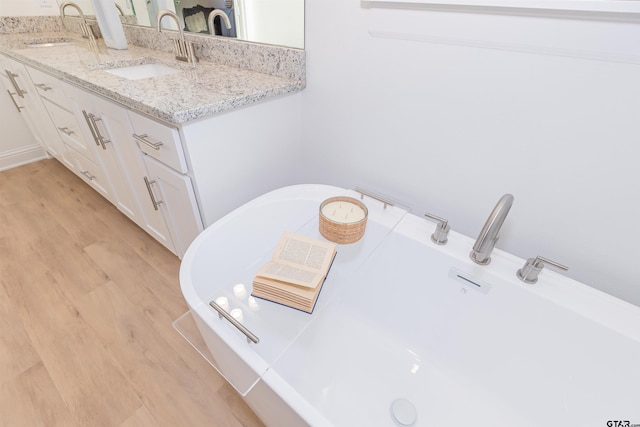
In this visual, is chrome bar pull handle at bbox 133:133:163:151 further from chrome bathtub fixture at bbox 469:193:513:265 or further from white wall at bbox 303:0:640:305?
chrome bathtub fixture at bbox 469:193:513:265

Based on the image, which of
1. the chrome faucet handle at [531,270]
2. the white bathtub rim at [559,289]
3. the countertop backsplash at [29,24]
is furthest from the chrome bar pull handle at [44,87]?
the chrome faucet handle at [531,270]

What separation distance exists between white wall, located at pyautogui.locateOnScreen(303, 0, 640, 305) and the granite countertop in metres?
0.29

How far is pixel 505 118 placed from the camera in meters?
0.84

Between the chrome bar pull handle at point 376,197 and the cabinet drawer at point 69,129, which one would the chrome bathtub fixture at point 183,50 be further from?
the chrome bar pull handle at point 376,197

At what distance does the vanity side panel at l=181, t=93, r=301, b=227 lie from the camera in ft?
3.45

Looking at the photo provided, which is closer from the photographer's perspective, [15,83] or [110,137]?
[110,137]

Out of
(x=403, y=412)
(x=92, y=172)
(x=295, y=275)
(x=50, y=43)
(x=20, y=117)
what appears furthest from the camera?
(x=20, y=117)

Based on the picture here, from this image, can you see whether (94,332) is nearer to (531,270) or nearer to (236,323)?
(236,323)

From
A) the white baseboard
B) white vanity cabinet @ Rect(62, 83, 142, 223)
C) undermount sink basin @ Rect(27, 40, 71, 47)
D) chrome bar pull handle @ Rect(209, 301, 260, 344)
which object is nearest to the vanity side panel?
white vanity cabinet @ Rect(62, 83, 142, 223)

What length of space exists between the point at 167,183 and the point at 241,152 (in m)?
0.34

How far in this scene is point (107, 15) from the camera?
1686 mm

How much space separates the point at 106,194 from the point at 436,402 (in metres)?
2.14

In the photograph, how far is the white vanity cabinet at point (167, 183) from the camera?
3.42ft

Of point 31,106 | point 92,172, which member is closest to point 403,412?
point 92,172
